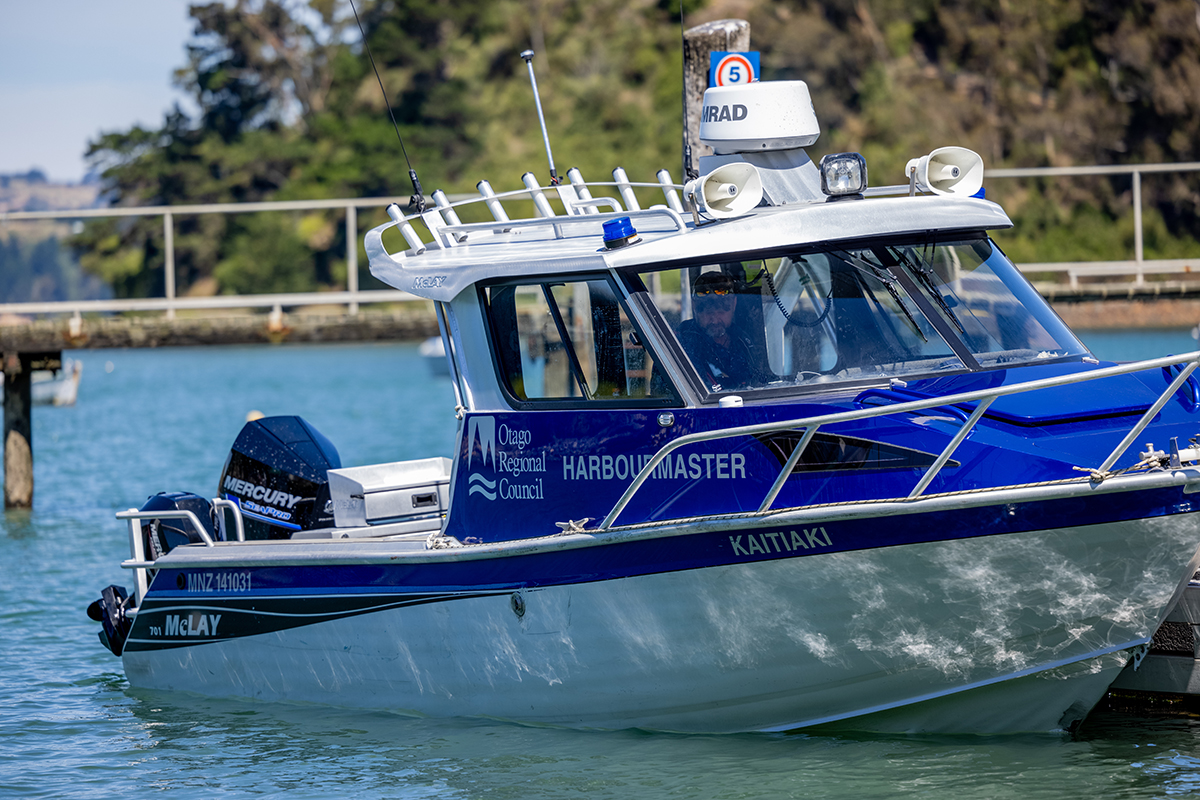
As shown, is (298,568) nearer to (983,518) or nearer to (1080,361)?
(983,518)

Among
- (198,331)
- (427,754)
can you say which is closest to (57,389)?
(198,331)

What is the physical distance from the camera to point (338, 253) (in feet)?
196

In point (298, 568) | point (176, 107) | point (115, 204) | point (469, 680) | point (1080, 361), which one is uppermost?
point (176, 107)

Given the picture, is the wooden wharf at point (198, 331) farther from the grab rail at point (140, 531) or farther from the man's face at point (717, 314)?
the man's face at point (717, 314)

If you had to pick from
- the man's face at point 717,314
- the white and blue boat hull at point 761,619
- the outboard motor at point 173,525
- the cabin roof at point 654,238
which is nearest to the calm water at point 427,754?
the white and blue boat hull at point 761,619

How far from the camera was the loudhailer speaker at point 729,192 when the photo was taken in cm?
628

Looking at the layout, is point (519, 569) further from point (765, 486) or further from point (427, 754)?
point (765, 486)

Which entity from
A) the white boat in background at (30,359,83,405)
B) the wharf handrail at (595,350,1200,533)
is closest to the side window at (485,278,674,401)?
the wharf handrail at (595,350,1200,533)

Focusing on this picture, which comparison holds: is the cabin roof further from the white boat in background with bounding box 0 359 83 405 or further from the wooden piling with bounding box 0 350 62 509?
the white boat in background with bounding box 0 359 83 405

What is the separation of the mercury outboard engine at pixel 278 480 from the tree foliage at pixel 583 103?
1425 inches

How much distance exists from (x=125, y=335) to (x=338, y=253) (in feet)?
151

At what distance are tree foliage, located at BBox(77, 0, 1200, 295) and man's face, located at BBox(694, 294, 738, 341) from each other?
3849 centimetres

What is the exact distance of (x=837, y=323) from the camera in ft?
20.3

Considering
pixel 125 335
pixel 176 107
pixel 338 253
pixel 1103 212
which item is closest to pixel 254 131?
pixel 176 107
